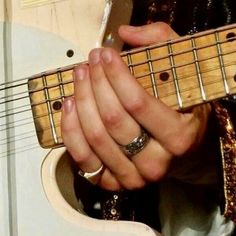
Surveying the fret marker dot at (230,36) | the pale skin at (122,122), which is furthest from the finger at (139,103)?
the fret marker dot at (230,36)

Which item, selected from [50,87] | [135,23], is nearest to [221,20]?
[135,23]

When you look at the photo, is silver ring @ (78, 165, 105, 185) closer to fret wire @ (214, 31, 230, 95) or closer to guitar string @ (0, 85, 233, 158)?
guitar string @ (0, 85, 233, 158)

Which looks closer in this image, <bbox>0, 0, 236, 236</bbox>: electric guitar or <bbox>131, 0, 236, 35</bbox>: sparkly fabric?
<bbox>0, 0, 236, 236</bbox>: electric guitar

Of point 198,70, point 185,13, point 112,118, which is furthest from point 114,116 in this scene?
point 185,13

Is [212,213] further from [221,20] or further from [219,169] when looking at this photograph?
[221,20]

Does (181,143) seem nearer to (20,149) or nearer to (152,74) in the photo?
(152,74)

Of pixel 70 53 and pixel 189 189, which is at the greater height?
pixel 70 53

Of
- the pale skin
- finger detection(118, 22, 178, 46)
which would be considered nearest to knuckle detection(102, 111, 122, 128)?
the pale skin

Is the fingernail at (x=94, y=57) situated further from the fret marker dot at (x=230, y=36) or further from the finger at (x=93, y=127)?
the fret marker dot at (x=230, y=36)
